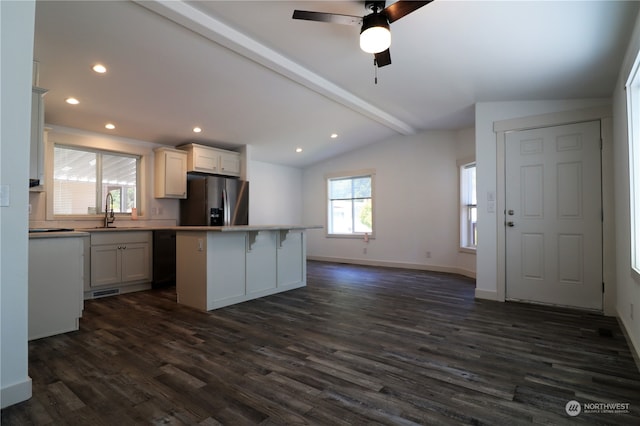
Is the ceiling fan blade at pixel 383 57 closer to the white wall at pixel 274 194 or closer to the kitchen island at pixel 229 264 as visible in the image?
the kitchen island at pixel 229 264

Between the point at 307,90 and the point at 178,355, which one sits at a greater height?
the point at 307,90

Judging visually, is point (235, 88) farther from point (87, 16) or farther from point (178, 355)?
point (178, 355)

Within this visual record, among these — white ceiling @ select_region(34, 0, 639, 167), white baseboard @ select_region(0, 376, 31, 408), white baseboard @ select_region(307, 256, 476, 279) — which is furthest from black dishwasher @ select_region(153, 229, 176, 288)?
white baseboard @ select_region(307, 256, 476, 279)

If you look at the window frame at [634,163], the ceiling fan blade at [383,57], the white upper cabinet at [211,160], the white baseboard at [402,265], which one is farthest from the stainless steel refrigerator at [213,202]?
the window frame at [634,163]

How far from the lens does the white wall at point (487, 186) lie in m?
4.21

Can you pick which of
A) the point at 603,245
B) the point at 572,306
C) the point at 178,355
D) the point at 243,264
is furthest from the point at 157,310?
the point at 603,245

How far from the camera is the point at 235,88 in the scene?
13.5ft

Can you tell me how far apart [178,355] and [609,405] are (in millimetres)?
2781

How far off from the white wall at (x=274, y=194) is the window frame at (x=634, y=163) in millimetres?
6278

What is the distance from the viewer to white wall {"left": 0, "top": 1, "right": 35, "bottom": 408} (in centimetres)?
173

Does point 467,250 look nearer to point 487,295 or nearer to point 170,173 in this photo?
point 487,295

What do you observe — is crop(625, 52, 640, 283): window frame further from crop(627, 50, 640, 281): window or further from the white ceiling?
the white ceiling

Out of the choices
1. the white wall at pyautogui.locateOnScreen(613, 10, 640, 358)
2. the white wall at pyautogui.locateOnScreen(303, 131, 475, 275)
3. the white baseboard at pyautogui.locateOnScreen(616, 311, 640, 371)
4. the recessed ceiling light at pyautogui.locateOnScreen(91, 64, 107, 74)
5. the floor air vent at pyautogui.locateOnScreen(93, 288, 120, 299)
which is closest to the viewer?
the white baseboard at pyautogui.locateOnScreen(616, 311, 640, 371)

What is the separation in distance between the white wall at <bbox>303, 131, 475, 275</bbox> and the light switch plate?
19.5ft
